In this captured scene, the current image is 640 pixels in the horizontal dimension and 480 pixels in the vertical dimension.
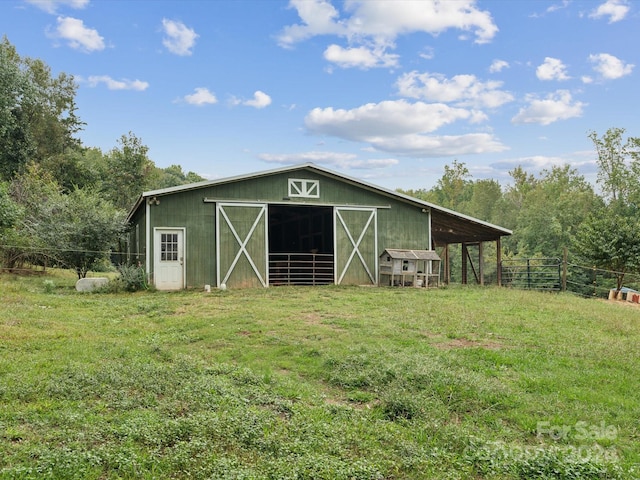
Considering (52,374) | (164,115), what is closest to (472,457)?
(52,374)

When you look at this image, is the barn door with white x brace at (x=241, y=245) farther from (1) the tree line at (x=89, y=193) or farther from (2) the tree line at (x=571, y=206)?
(2) the tree line at (x=571, y=206)

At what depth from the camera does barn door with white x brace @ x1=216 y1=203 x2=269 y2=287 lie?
13.7 meters

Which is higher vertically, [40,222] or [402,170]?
Answer: [402,170]

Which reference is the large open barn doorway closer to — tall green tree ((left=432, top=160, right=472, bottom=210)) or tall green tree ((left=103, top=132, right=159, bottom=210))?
tall green tree ((left=103, top=132, right=159, bottom=210))

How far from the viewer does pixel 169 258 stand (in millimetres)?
13219

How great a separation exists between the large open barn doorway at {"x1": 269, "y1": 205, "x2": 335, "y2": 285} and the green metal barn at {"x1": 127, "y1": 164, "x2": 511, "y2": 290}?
15cm

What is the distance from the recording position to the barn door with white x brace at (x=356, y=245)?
50.2ft

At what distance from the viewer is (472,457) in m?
3.27

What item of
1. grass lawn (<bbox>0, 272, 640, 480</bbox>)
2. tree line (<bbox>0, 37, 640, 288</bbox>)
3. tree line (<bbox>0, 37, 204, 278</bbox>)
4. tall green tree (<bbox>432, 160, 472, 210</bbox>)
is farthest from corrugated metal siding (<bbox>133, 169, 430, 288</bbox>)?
tall green tree (<bbox>432, 160, 472, 210</bbox>)

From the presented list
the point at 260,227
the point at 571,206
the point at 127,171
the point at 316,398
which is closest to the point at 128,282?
the point at 260,227

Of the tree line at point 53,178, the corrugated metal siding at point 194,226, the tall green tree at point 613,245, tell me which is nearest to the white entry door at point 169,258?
the corrugated metal siding at point 194,226

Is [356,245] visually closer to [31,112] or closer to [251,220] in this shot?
[251,220]

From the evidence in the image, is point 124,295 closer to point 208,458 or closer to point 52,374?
point 52,374

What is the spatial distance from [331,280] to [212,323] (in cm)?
817
